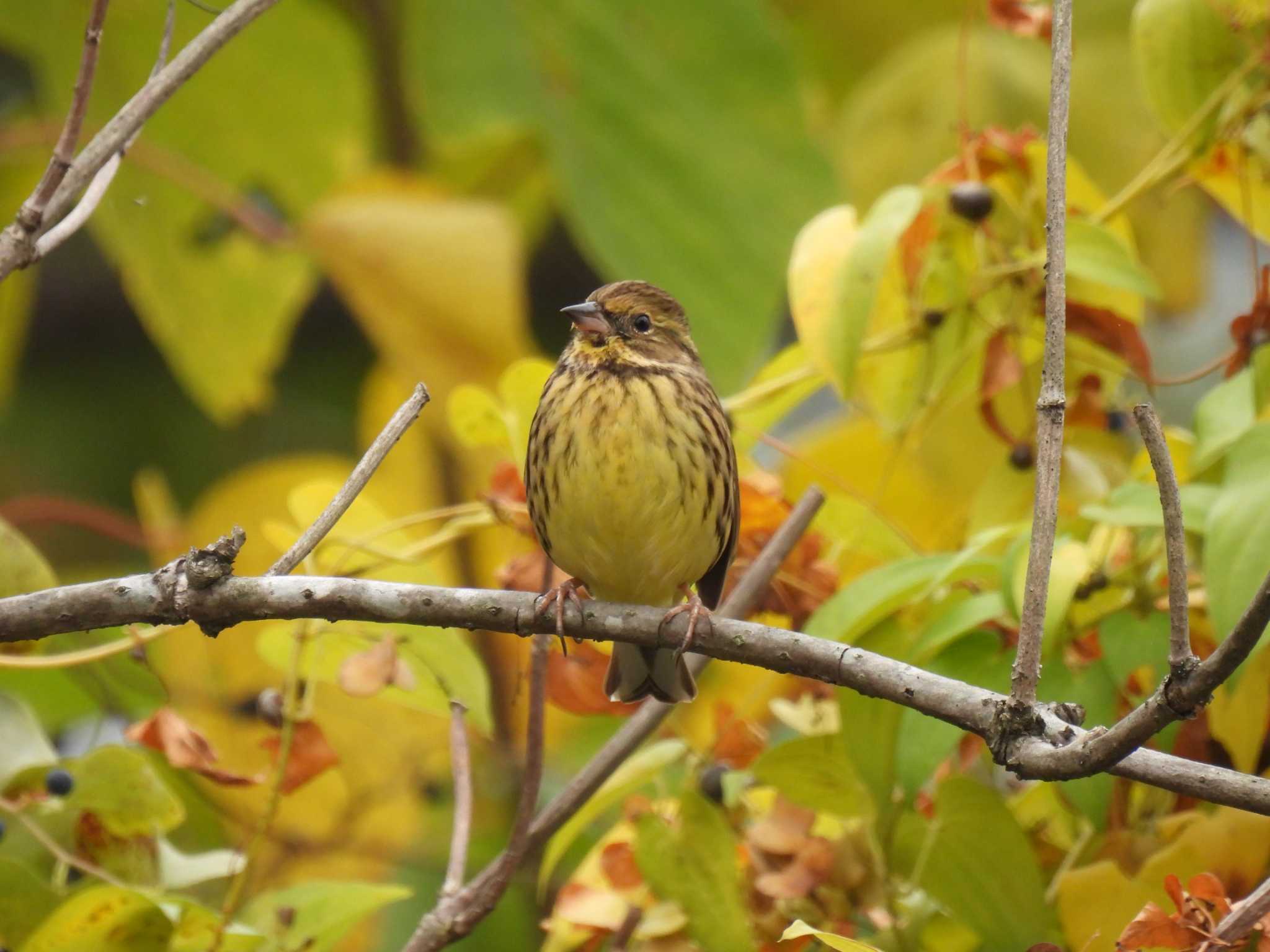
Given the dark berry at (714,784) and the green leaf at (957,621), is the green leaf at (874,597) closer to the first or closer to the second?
the green leaf at (957,621)

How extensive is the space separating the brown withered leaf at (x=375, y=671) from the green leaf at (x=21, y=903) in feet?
1.41

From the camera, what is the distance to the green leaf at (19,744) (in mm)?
1996

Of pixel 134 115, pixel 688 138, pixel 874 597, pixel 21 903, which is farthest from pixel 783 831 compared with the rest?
pixel 688 138

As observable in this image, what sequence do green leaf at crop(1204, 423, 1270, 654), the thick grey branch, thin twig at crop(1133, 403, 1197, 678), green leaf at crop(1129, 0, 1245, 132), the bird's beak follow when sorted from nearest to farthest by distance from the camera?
thin twig at crop(1133, 403, 1197, 678), the thick grey branch, green leaf at crop(1204, 423, 1270, 654), green leaf at crop(1129, 0, 1245, 132), the bird's beak

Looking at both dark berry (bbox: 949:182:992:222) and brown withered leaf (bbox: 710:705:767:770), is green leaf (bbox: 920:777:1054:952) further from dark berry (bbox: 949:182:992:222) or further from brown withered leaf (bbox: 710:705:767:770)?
dark berry (bbox: 949:182:992:222)

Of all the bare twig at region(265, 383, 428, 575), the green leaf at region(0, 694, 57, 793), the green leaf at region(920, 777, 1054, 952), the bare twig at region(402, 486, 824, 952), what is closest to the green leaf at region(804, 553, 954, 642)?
the bare twig at region(402, 486, 824, 952)

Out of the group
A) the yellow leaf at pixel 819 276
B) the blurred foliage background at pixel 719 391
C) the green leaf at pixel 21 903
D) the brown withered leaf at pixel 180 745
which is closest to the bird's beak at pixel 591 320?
the blurred foliage background at pixel 719 391

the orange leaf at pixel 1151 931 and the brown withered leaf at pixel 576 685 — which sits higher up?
the brown withered leaf at pixel 576 685

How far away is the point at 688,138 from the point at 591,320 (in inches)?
26.5

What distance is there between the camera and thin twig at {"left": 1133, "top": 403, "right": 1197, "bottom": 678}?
1.31m

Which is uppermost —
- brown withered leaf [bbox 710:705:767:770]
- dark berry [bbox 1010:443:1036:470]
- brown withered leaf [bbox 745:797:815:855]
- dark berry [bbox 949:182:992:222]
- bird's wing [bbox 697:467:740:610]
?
dark berry [bbox 949:182:992:222]

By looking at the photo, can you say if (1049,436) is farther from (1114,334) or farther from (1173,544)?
(1114,334)

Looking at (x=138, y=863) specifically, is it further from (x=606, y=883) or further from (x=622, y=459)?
(x=622, y=459)

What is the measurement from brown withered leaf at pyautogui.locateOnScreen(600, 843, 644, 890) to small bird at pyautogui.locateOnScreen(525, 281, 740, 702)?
279 millimetres
